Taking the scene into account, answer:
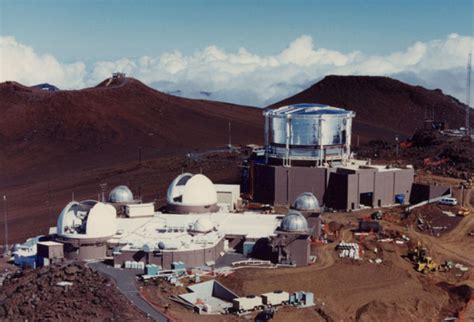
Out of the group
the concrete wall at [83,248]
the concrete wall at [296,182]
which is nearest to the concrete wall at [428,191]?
the concrete wall at [296,182]

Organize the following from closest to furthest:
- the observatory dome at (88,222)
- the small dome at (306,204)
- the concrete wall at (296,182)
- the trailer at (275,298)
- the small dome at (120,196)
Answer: the trailer at (275,298)
the observatory dome at (88,222)
the small dome at (306,204)
the small dome at (120,196)
the concrete wall at (296,182)

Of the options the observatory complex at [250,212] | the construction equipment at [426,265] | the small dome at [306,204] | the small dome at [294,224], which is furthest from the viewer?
the small dome at [306,204]

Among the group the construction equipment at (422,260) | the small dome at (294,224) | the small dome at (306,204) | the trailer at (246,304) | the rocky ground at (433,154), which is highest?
the rocky ground at (433,154)

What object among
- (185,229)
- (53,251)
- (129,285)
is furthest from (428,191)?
(53,251)

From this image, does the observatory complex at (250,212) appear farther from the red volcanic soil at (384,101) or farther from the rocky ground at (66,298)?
the red volcanic soil at (384,101)

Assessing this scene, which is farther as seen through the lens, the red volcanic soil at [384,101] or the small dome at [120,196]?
the red volcanic soil at [384,101]

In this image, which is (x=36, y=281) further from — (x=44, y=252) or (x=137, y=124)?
(x=137, y=124)

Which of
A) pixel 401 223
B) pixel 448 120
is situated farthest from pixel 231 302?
pixel 448 120
